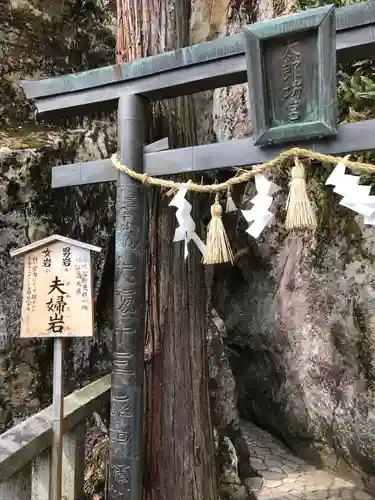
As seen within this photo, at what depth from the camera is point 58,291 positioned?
2.38 m

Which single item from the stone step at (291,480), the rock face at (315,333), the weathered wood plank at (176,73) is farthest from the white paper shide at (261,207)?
the stone step at (291,480)

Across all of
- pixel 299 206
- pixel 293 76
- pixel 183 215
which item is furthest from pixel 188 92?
pixel 299 206

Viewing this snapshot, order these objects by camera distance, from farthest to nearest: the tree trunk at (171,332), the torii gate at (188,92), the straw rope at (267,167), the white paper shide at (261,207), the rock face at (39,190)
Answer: the rock face at (39,190)
the tree trunk at (171,332)
the white paper shide at (261,207)
the torii gate at (188,92)
the straw rope at (267,167)

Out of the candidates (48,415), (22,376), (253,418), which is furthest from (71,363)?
(253,418)

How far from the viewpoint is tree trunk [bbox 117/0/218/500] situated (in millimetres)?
2617

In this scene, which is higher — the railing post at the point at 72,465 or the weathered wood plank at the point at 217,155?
the weathered wood plank at the point at 217,155

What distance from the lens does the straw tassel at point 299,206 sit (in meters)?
2.01

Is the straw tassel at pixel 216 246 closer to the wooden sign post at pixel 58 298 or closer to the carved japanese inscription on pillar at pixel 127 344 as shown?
the carved japanese inscription on pillar at pixel 127 344

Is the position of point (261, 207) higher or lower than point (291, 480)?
higher

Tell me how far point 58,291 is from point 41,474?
3.20 ft

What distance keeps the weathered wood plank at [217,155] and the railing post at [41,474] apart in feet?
5.10

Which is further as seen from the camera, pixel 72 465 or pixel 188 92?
pixel 72 465

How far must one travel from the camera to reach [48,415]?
7.82 ft

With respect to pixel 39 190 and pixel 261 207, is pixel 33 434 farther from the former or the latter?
pixel 39 190
